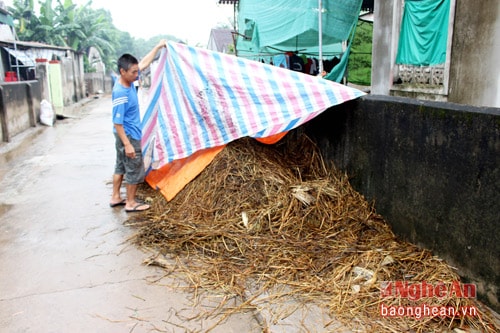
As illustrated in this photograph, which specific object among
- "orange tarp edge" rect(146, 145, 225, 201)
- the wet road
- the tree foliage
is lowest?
the wet road

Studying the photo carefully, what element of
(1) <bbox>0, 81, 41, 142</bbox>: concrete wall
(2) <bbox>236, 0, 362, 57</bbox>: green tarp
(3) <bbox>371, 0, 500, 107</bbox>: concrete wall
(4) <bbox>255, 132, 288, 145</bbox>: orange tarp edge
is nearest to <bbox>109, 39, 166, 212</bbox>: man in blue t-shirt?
(4) <bbox>255, 132, 288, 145</bbox>: orange tarp edge

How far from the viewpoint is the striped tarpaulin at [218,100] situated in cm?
413

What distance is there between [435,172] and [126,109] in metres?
3.21

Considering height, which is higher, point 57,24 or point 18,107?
point 57,24

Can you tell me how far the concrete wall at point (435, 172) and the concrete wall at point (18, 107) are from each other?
823 cm

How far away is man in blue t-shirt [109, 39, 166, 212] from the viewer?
4.49m

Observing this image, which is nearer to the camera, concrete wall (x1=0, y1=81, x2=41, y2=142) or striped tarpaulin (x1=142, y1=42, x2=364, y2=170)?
striped tarpaulin (x1=142, y1=42, x2=364, y2=170)

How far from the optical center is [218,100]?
4555 millimetres

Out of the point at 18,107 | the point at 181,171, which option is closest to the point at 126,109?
the point at 181,171

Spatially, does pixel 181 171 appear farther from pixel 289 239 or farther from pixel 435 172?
pixel 435 172

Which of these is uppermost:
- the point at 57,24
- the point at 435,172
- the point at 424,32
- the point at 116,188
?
the point at 57,24

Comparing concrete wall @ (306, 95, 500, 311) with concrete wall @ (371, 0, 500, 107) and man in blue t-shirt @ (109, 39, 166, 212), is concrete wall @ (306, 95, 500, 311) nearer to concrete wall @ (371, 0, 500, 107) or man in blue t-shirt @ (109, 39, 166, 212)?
man in blue t-shirt @ (109, 39, 166, 212)

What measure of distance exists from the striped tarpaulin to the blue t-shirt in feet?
1.29

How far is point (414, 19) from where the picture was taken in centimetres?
727
